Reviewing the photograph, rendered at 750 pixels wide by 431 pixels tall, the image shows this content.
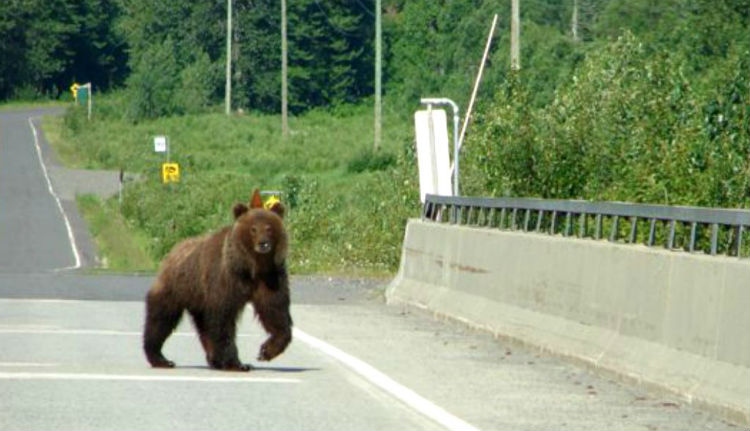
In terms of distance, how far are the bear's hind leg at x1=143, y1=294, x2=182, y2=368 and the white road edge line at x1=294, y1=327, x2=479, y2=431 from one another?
4.42 ft

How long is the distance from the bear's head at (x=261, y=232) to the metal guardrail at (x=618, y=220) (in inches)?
103

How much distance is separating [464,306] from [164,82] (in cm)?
10174

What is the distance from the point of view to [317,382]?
1380 cm

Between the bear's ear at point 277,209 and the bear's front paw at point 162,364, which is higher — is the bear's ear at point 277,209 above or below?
above

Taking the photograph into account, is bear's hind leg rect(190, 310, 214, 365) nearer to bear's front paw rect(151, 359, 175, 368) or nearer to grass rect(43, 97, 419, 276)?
bear's front paw rect(151, 359, 175, 368)

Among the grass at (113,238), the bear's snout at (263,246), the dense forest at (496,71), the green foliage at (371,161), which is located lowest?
the green foliage at (371,161)

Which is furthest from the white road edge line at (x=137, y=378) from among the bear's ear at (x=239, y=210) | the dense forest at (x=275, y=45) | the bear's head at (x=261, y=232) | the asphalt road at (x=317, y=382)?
the dense forest at (x=275, y=45)

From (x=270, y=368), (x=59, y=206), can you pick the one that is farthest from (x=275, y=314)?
(x=59, y=206)

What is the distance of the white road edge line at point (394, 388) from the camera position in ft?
38.0

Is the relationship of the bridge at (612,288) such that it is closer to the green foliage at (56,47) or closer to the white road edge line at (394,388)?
the white road edge line at (394,388)

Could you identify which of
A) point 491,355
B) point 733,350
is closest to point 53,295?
point 491,355

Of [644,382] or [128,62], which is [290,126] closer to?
[128,62]

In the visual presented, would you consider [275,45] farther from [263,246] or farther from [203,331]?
[263,246]

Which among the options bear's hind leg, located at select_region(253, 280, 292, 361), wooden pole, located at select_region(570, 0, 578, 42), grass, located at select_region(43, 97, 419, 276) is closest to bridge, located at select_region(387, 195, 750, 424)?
bear's hind leg, located at select_region(253, 280, 292, 361)
